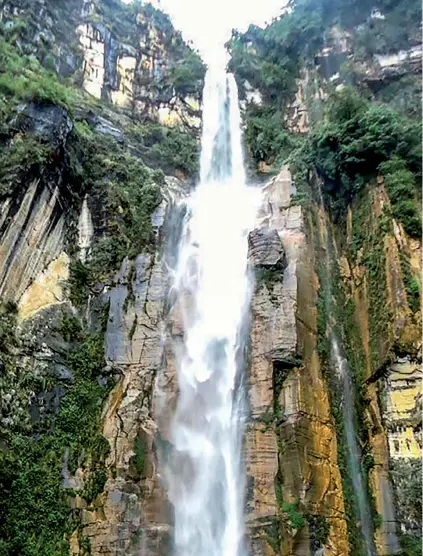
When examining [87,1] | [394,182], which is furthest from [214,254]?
[87,1]

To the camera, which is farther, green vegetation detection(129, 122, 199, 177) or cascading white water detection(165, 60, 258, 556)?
green vegetation detection(129, 122, 199, 177)

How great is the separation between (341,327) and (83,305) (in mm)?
7089

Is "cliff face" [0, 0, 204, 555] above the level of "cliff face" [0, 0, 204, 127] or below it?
below

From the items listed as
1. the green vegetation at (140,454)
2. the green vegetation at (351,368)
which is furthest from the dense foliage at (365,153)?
the green vegetation at (140,454)

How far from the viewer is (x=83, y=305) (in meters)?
15.3

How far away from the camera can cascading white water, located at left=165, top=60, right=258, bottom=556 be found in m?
11.8

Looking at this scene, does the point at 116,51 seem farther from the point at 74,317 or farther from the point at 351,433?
the point at 351,433

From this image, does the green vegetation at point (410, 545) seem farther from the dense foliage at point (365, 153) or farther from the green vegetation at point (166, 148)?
the green vegetation at point (166, 148)

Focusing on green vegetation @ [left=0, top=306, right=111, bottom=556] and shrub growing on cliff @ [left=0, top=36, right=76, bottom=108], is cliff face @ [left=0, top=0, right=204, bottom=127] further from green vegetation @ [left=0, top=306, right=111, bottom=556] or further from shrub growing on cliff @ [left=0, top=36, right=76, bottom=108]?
green vegetation @ [left=0, top=306, right=111, bottom=556]

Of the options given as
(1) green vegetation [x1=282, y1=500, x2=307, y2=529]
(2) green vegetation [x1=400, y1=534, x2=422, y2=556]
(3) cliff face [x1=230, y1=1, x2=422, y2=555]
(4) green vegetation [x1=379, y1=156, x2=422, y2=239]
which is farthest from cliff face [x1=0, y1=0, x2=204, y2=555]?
(4) green vegetation [x1=379, y1=156, x2=422, y2=239]

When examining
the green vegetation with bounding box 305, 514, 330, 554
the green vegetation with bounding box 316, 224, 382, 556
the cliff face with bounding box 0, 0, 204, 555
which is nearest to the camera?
the green vegetation with bounding box 305, 514, 330, 554

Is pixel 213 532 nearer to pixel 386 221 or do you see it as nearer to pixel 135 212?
pixel 386 221

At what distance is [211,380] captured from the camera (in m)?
13.7

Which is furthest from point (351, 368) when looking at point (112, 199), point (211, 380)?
point (112, 199)
